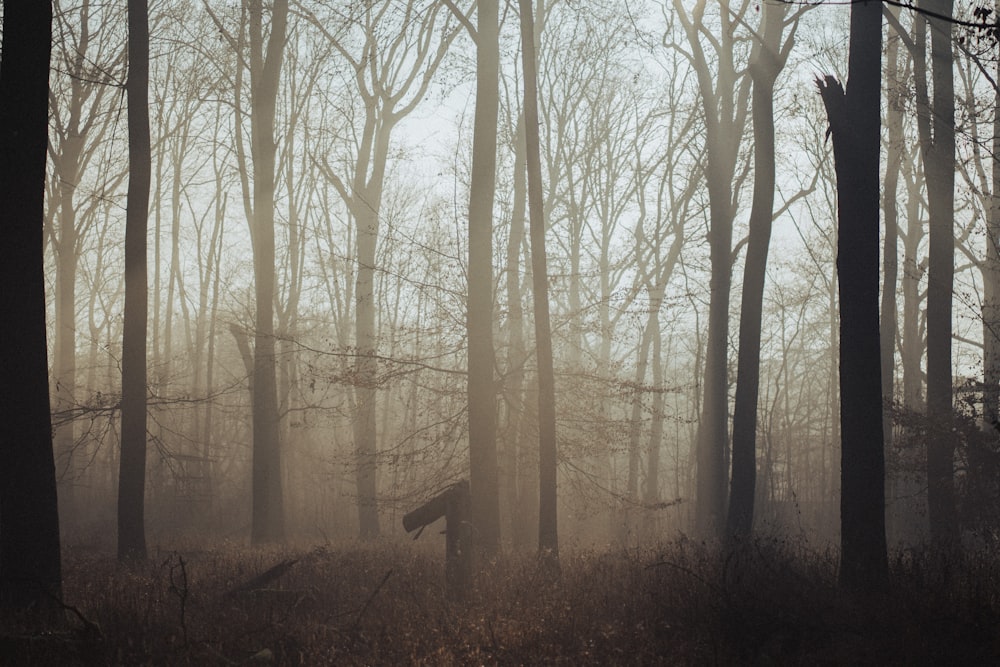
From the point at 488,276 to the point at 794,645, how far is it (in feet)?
23.7

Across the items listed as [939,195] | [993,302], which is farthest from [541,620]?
[993,302]

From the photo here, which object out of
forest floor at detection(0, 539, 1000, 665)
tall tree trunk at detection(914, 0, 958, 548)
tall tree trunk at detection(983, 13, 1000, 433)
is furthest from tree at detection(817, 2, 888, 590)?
tall tree trunk at detection(914, 0, 958, 548)

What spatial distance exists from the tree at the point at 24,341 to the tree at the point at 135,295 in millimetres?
4537

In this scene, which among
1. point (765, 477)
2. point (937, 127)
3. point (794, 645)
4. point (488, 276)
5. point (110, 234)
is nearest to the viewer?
Answer: point (794, 645)

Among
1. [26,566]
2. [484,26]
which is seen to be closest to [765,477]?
[484,26]

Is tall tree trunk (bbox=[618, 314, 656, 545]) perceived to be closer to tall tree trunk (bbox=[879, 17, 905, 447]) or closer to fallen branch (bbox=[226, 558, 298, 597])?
tall tree trunk (bbox=[879, 17, 905, 447])

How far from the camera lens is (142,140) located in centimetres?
1232

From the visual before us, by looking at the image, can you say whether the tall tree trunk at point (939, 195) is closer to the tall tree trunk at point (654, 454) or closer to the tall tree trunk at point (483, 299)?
the tall tree trunk at point (654, 454)

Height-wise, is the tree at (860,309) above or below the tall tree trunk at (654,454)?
above

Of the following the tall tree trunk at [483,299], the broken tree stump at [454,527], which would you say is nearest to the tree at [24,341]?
the broken tree stump at [454,527]

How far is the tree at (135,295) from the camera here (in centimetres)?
1219

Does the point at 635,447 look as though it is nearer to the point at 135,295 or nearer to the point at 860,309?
the point at 860,309

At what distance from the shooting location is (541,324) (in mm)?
11914

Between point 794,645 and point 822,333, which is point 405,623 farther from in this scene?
point 822,333
